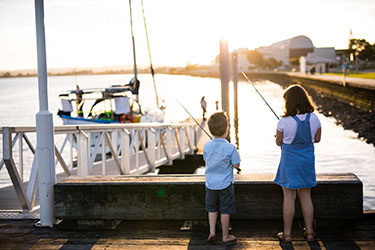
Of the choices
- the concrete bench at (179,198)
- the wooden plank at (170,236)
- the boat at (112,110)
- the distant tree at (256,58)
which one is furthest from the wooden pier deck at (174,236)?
the distant tree at (256,58)

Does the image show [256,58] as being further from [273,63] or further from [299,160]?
[299,160]

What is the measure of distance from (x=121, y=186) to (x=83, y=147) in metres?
2.38

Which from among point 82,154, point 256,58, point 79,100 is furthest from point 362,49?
point 82,154

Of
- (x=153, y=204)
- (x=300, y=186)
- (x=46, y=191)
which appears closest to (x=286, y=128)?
(x=300, y=186)

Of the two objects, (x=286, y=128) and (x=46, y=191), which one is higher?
(x=286, y=128)

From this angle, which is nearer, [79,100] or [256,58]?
[79,100]

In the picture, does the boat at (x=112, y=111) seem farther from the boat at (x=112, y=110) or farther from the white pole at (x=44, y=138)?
the white pole at (x=44, y=138)

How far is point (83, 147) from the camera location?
722 cm

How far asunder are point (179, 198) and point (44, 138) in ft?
5.00

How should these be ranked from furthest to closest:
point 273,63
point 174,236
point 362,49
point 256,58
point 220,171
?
point 256,58, point 273,63, point 362,49, point 174,236, point 220,171

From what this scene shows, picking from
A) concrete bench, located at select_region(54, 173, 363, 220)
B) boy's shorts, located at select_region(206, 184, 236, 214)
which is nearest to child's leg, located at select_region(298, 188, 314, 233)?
concrete bench, located at select_region(54, 173, 363, 220)

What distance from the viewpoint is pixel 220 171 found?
4.47 m

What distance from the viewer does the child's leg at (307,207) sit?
14.8 feet

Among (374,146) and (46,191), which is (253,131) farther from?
(46,191)
